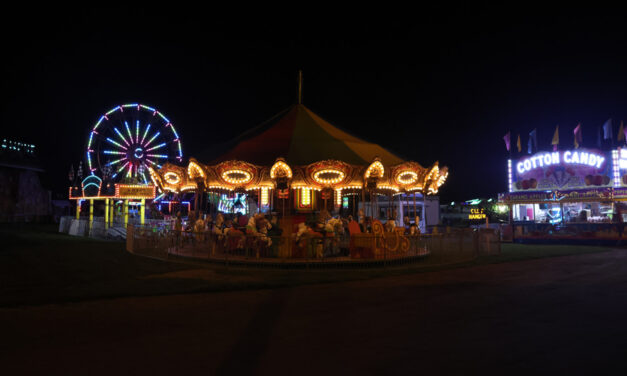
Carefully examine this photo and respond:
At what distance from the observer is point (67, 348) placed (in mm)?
4688

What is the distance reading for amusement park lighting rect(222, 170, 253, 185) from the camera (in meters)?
14.2

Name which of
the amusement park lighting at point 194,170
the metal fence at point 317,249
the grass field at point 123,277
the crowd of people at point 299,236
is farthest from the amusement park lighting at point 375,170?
the amusement park lighting at point 194,170

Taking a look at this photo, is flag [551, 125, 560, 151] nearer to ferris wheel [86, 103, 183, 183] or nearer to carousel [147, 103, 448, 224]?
carousel [147, 103, 448, 224]

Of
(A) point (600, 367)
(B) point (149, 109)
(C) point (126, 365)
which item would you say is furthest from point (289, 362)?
(B) point (149, 109)

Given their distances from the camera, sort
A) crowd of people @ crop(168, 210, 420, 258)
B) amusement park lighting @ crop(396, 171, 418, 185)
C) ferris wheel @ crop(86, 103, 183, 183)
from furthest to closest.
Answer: ferris wheel @ crop(86, 103, 183, 183) → amusement park lighting @ crop(396, 171, 418, 185) → crowd of people @ crop(168, 210, 420, 258)

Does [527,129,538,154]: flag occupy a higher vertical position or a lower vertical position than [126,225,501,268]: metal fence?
higher

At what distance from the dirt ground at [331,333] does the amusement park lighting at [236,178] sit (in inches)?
245

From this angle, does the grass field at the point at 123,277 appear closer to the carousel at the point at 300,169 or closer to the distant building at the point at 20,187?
the carousel at the point at 300,169

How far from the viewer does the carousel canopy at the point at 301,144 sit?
14500mm

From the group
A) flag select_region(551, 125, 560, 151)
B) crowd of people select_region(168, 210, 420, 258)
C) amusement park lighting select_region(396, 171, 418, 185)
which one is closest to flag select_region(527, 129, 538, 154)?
flag select_region(551, 125, 560, 151)

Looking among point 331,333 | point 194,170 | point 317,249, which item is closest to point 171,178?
point 194,170

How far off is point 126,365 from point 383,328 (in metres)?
3.05

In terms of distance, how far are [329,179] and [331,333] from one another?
8875mm

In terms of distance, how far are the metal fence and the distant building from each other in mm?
41755
